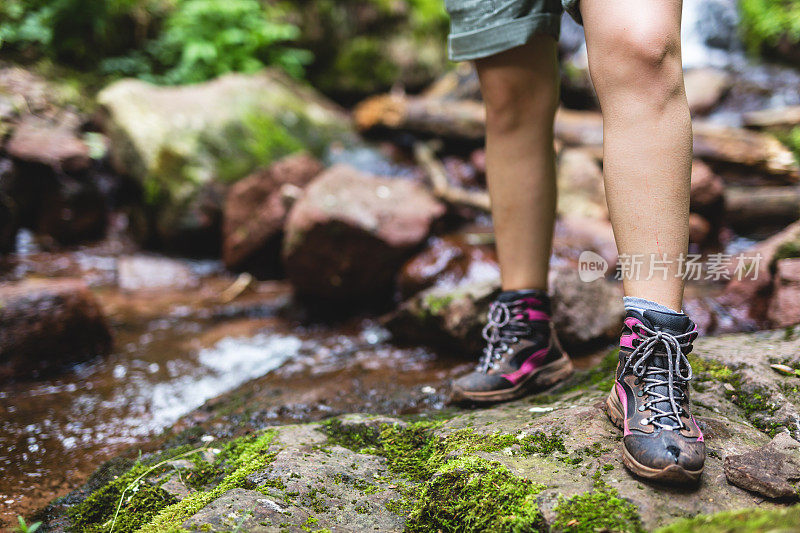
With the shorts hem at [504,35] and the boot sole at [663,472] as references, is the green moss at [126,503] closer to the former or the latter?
the boot sole at [663,472]

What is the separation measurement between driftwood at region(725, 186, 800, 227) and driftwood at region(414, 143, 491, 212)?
7.86ft

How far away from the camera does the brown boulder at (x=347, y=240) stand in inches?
149

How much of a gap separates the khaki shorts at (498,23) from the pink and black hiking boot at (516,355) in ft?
3.16

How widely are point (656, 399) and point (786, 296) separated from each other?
199 centimetres

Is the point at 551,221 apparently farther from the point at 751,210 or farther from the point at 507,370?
the point at 751,210

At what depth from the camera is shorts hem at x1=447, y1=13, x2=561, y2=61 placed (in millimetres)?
1679

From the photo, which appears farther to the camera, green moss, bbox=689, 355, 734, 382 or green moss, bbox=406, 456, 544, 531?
green moss, bbox=689, 355, 734, 382

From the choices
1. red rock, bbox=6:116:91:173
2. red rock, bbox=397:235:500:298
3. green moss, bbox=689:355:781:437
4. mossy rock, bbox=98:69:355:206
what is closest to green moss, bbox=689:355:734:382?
green moss, bbox=689:355:781:437

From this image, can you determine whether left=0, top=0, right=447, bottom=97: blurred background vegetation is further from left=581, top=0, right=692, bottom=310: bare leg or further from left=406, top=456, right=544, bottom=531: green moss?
left=406, top=456, right=544, bottom=531: green moss

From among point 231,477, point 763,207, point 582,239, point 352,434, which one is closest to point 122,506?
point 231,477

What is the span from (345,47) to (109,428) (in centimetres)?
725

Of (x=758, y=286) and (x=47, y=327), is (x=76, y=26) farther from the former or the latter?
(x=758, y=286)

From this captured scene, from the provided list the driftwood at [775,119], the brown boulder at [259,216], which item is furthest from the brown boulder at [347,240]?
the driftwood at [775,119]

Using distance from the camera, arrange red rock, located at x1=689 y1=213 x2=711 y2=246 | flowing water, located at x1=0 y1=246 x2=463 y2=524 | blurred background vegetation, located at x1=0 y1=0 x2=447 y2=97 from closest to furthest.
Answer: flowing water, located at x1=0 y1=246 x2=463 y2=524, red rock, located at x1=689 y1=213 x2=711 y2=246, blurred background vegetation, located at x1=0 y1=0 x2=447 y2=97
